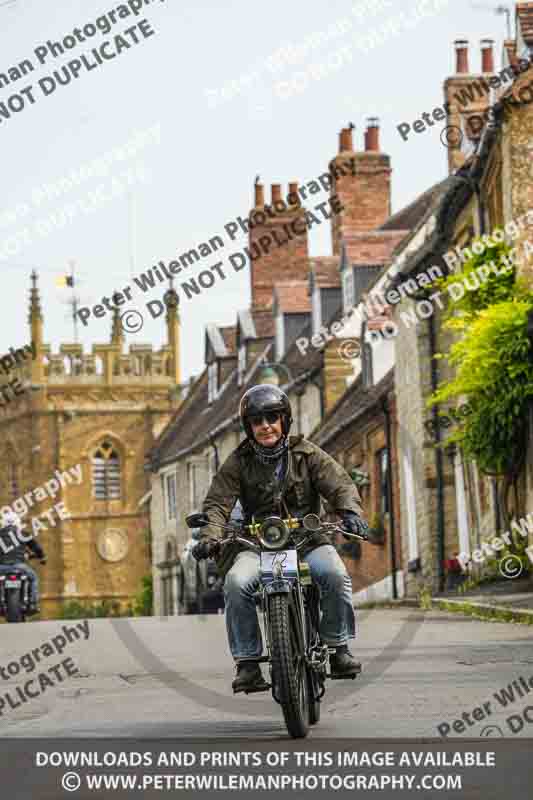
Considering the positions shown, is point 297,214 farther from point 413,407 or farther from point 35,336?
point 35,336

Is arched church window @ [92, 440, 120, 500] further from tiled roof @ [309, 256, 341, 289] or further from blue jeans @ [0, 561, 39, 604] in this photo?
blue jeans @ [0, 561, 39, 604]

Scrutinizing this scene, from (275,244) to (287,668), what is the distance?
45.1 m

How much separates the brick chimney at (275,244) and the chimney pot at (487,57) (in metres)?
13.5

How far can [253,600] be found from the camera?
8.81 m

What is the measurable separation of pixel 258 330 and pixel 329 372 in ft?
40.9

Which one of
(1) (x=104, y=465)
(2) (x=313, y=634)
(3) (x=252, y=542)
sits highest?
(1) (x=104, y=465)

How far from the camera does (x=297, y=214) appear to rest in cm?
5166

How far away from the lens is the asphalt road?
911cm

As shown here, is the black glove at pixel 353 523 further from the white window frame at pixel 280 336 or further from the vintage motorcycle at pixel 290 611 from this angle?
the white window frame at pixel 280 336

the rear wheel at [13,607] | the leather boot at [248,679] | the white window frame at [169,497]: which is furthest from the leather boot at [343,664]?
the white window frame at [169,497]

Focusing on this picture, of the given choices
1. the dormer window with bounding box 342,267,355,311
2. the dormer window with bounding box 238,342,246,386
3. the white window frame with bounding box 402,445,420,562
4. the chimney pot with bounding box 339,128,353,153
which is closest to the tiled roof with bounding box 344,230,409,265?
the dormer window with bounding box 342,267,355,311

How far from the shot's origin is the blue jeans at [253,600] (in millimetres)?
8797

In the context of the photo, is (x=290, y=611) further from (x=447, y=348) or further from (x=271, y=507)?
(x=447, y=348)

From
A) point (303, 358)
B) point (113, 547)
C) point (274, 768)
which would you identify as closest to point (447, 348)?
point (303, 358)
